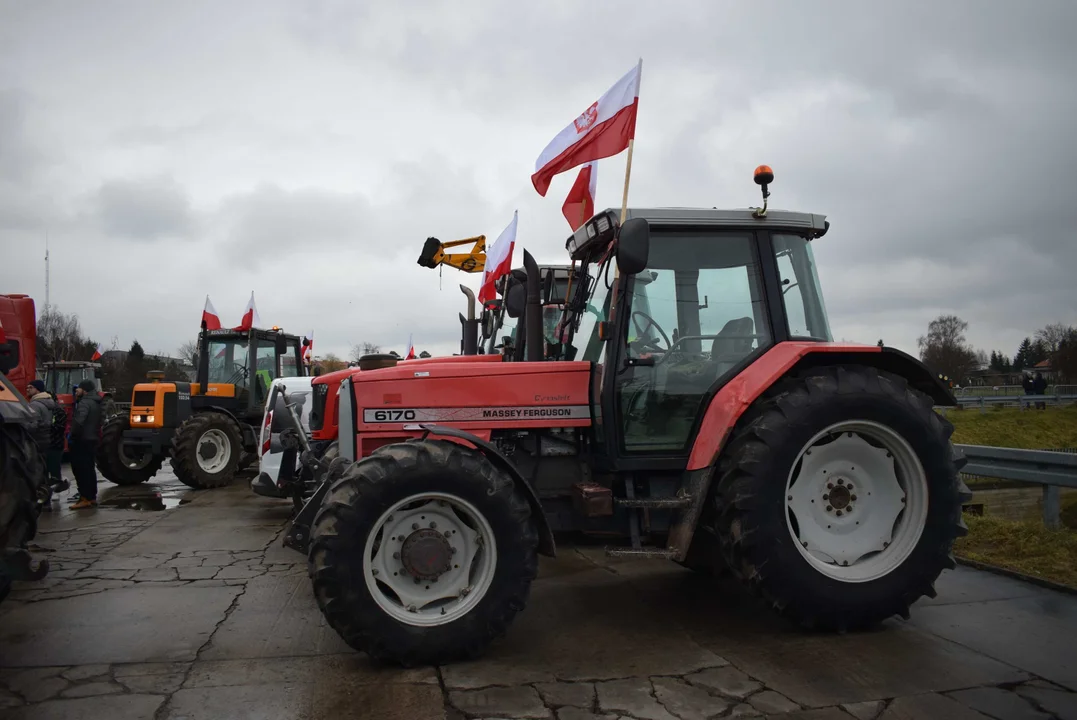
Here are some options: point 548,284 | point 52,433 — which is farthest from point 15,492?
point 52,433

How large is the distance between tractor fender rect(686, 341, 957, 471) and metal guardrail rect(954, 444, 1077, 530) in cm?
139

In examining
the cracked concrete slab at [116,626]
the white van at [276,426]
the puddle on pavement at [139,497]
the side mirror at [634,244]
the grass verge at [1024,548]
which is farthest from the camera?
the puddle on pavement at [139,497]

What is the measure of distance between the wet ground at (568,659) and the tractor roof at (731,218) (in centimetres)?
237

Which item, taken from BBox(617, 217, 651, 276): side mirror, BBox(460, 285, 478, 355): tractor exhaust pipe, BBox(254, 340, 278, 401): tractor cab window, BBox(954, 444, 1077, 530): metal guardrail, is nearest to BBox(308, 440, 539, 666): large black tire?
BBox(617, 217, 651, 276): side mirror

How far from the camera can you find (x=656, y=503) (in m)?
4.17

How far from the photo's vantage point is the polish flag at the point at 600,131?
5.16m

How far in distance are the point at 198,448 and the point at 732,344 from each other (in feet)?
→ 30.6

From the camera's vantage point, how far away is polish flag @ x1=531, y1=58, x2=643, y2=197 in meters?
5.16

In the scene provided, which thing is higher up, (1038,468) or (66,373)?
(66,373)

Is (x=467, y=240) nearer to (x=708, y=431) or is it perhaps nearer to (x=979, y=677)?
(x=708, y=431)

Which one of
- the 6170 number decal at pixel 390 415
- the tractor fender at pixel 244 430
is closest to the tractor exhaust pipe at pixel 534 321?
the 6170 number decal at pixel 390 415

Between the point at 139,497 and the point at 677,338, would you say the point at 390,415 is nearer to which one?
the point at 677,338

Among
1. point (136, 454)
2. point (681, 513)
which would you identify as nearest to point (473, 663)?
point (681, 513)

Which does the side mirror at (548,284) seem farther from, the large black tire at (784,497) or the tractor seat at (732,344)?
the large black tire at (784,497)
